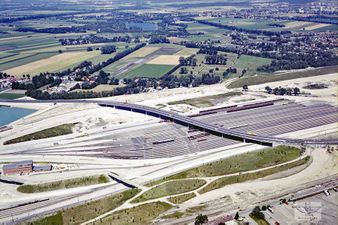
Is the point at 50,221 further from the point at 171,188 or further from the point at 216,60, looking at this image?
the point at 216,60

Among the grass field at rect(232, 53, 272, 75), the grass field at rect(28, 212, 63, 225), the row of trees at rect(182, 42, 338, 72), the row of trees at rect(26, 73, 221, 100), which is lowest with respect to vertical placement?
the grass field at rect(28, 212, 63, 225)

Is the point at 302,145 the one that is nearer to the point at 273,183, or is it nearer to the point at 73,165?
the point at 273,183

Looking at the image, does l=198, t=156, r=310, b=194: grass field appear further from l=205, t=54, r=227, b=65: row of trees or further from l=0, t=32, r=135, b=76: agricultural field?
l=0, t=32, r=135, b=76: agricultural field

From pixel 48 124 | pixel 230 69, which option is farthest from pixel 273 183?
pixel 230 69

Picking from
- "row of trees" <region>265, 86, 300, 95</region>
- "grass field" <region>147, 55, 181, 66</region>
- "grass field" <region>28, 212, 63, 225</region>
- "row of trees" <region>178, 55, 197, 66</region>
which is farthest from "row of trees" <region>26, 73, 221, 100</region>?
"grass field" <region>28, 212, 63, 225</region>

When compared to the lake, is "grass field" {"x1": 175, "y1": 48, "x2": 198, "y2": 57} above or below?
above

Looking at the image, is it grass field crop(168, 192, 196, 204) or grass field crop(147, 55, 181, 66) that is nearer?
grass field crop(168, 192, 196, 204)
